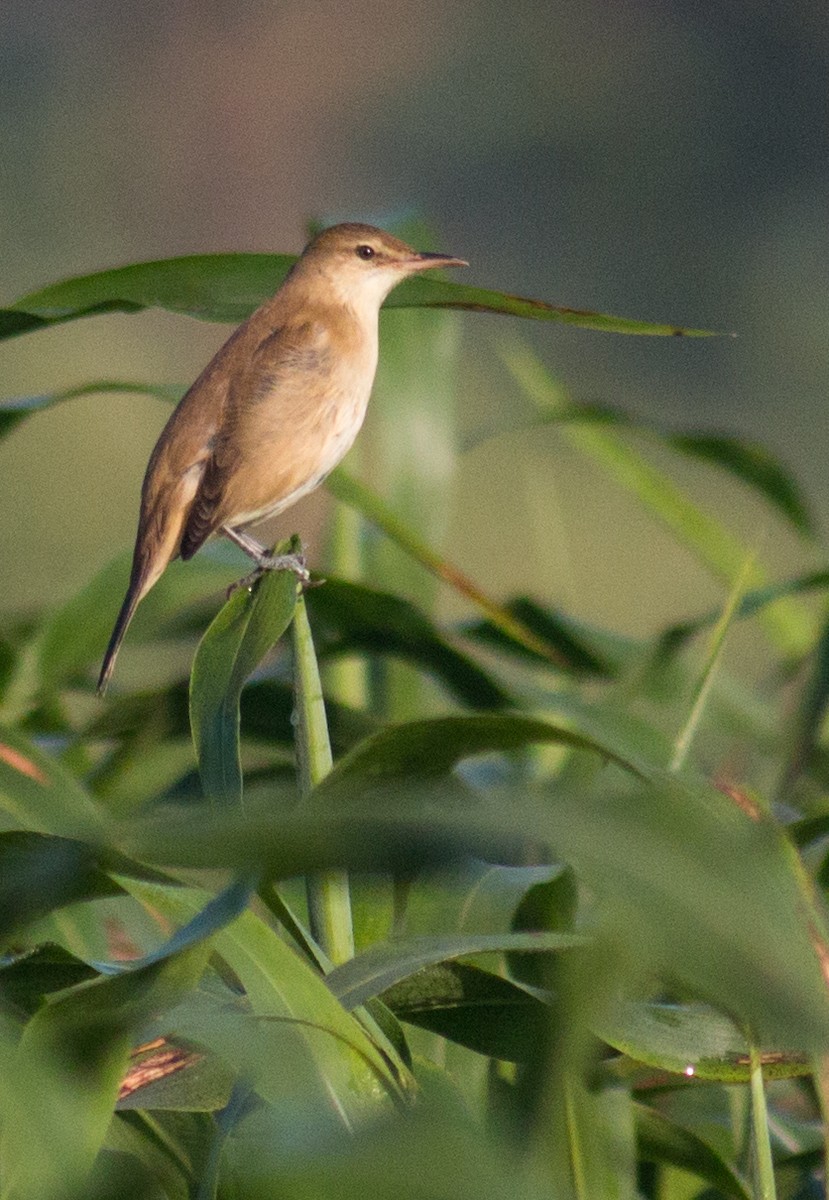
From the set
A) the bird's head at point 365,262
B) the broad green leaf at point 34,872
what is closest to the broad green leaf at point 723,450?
the bird's head at point 365,262

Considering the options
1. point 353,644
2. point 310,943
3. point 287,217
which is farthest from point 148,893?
point 287,217

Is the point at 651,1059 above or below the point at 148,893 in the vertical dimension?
below

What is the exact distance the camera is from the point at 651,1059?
1.11m

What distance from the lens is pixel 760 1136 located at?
1.04 metres

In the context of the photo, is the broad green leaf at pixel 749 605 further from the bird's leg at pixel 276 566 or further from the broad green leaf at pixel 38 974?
Result: the broad green leaf at pixel 38 974

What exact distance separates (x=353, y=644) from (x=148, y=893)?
1.10m

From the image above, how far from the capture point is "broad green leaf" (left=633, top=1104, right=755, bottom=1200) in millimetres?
1191

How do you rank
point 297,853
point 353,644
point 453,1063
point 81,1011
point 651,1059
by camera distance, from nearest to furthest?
point 297,853
point 81,1011
point 651,1059
point 453,1063
point 353,644

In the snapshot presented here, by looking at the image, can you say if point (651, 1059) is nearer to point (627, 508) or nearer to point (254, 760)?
point (254, 760)

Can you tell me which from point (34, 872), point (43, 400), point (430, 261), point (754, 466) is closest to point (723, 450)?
point (754, 466)

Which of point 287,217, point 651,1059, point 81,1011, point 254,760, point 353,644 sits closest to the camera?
point 81,1011

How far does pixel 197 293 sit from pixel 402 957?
0.76 meters

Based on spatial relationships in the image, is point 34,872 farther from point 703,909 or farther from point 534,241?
point 534,241

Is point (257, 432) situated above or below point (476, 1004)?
above
